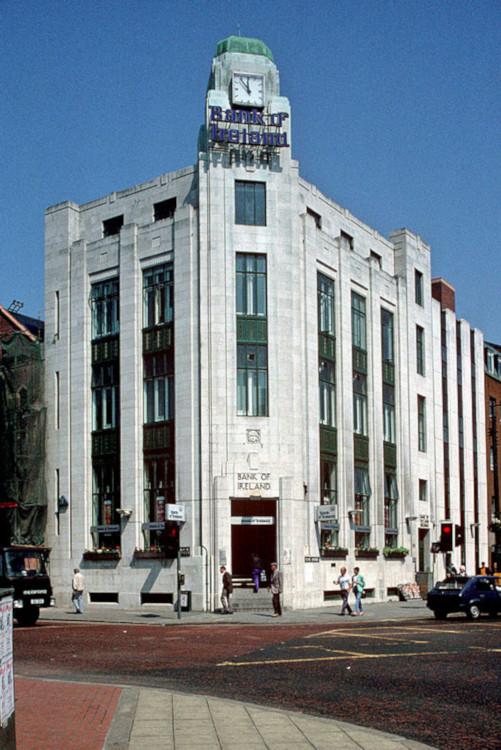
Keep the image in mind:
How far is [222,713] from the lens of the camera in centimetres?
1252

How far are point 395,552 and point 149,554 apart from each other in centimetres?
1358

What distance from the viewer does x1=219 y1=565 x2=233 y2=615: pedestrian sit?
1485 inches

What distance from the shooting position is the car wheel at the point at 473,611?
33312mm

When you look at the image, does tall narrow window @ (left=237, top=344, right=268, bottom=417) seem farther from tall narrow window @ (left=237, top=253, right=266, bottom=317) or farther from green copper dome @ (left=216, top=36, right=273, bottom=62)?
green copper dome @ (left=216, top=36, right=273, bottom=62)

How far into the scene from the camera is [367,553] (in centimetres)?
4794

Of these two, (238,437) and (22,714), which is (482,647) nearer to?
(22,714)

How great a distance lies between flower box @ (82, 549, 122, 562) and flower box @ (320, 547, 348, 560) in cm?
891

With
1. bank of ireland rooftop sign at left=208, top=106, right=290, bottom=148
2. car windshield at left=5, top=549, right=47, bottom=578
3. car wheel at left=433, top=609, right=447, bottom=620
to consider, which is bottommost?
car wheel at left=433, top=609, right=447, bottom=620

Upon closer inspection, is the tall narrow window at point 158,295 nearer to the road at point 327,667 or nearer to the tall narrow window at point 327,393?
the tall narrow window at point 327,393

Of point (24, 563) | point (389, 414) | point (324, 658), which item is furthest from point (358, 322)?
point (324, 658)

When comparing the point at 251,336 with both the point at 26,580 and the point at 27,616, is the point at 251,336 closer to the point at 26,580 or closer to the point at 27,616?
the point at 26,580

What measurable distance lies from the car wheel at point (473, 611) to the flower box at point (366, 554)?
13.8 metres

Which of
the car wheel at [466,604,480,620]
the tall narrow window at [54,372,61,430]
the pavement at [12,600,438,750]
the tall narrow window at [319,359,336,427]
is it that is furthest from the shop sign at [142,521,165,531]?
the pavement at [12,600,438,750]

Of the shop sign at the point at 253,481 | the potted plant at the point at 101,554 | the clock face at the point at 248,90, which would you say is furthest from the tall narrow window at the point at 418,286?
the potted plant at the point at 101,554
